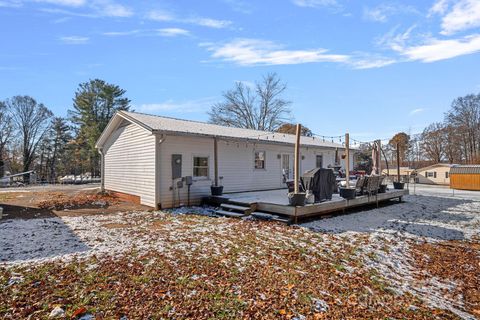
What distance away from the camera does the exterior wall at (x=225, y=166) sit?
948cm

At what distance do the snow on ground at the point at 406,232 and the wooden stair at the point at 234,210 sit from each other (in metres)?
1.87

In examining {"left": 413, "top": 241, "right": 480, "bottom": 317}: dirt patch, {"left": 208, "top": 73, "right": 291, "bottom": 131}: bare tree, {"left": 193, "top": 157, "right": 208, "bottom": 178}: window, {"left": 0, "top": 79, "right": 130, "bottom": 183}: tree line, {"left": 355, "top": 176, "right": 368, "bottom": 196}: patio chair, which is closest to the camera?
{"left": 413, "top": 241, "right": 480, "bottom": 317}: dirt patch

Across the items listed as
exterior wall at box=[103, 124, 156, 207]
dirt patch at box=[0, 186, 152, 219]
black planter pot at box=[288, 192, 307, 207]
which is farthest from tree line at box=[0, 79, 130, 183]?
black planter pot at box=[288, 192, 307, 207]

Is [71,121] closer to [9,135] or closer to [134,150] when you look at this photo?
[9,135]

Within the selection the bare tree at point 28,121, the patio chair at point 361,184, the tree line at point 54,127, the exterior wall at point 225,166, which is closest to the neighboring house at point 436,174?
the exterior wall at point 225,166

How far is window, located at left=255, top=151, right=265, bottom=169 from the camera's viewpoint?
40.5ft

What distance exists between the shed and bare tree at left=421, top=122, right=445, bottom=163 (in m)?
15.5

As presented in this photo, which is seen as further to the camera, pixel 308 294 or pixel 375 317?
pixel 308 294

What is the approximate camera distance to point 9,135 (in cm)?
3036

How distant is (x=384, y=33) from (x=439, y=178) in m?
23.6

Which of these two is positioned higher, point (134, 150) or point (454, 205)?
point (134, 150)

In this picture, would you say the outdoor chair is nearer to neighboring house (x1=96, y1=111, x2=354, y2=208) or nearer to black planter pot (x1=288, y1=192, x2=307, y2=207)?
black planter pot (x1=288, y1=192, x2=307, y2=207)

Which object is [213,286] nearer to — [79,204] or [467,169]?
[79,204]

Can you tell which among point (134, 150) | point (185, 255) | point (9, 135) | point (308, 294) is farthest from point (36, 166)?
point (308, 294)
